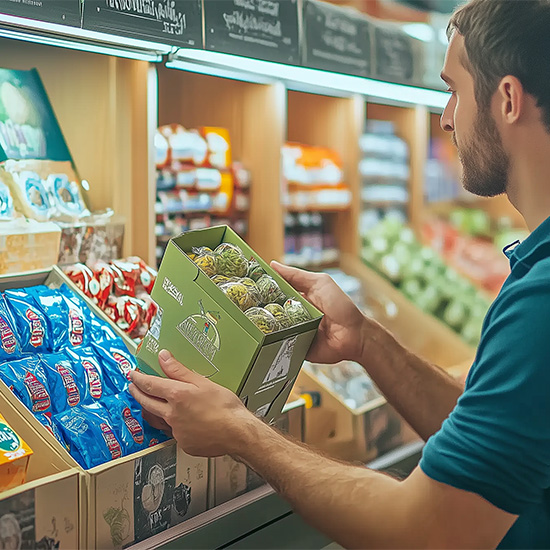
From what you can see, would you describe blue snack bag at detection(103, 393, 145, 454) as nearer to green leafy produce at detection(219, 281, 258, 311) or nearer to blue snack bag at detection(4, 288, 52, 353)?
blue snack bag at detection(4, 288, 52, 353)

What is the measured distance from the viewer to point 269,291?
5.60ft

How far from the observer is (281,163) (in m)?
3.16

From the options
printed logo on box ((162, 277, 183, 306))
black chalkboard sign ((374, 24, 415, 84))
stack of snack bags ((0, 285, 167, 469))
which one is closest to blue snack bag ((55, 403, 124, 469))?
stack of snack bags ((0, 285, 167, 469))

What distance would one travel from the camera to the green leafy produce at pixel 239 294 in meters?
1.59

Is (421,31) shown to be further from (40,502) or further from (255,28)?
(40,502)

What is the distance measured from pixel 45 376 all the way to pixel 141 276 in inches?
25.0

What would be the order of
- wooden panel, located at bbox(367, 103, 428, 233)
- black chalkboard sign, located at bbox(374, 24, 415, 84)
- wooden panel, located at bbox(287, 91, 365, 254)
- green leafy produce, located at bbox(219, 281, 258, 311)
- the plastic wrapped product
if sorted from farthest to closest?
wooden panel, located at bbox(367, 103, 428, 233), wooden panel, located at bbox(287, 91, 365, 254), black chalkboard sign, located at bbox(374, 24, 415, 84), the plastic wrapped product, green leafy produce, located at bbox(219, 281, 258, 311)

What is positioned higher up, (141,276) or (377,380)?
(141,276)

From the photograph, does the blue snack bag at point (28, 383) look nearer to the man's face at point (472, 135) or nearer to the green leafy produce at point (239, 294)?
the green leafy produce at point (239, 294)

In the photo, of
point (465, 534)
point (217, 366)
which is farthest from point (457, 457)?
point (217, 366)

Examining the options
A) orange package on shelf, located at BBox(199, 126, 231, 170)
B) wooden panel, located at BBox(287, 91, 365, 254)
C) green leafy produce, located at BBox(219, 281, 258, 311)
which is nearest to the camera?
green leafy produce, located at BBox(219, 281, 258, 311)

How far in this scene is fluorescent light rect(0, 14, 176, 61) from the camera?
1.86m

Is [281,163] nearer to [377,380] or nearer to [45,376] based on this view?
[377,380]

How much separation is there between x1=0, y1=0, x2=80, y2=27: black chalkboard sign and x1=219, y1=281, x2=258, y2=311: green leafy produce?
2.70ft
